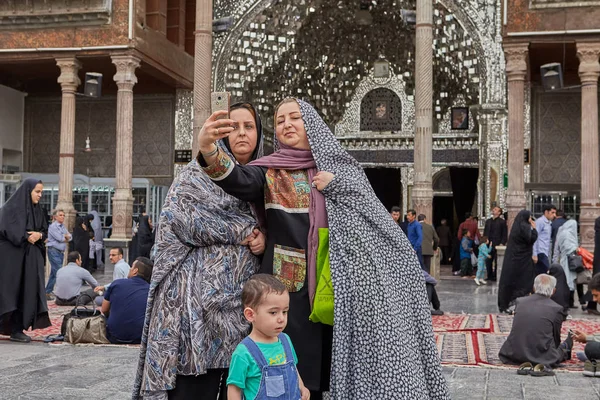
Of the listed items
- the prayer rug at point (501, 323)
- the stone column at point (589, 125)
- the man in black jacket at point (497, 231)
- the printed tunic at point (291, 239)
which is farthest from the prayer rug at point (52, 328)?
the stone column at point (589, 125)

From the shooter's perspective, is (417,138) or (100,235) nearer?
(417,138)

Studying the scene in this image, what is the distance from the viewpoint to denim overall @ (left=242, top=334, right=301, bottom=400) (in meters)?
2.12

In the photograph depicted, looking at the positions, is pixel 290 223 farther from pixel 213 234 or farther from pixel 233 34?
pixel 233 34

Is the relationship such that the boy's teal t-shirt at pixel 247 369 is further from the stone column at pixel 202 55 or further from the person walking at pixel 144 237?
the stone column at pixel 202 55

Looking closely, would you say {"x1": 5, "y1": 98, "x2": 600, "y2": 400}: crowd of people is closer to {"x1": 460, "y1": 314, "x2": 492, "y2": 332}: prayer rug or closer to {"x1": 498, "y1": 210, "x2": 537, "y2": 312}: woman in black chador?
{"x1": 460, "y1": 314, "x2": 492, "y2": 332}: prayer rug

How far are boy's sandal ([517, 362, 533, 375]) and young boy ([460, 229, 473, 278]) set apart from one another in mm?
9109

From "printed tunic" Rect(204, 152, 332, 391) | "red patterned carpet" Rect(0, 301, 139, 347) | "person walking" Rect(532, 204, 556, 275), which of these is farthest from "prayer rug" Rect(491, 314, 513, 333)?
"printed tunic" Rect(204, 152, 332, 391)

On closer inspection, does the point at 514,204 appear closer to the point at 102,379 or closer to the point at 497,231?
the point at 497,231

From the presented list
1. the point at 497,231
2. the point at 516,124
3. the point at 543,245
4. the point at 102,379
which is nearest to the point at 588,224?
the point at 497,231

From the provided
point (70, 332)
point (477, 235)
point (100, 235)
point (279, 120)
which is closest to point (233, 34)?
point (100, 235)

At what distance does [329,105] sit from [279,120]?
15.9 meters

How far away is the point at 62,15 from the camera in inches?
563

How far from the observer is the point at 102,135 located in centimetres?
1772

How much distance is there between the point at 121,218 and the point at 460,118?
7.51m
